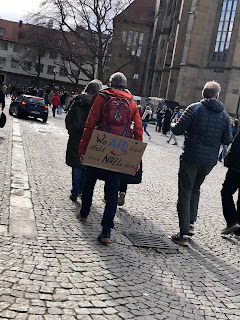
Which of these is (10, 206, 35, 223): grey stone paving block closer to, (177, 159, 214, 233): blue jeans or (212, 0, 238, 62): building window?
(177, 159, 214, 233): blue jeans

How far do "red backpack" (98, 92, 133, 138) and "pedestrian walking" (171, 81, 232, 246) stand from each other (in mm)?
793

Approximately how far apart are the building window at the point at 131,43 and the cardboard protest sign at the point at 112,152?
57268 mm

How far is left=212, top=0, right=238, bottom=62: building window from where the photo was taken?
129 ft

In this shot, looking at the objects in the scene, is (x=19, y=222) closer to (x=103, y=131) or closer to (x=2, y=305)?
(x=103, y=131)

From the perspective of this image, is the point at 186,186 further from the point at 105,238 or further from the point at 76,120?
the point at 76,120

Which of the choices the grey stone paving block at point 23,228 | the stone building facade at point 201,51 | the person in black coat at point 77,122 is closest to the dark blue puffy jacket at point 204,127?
the person in black coat at point 77,122

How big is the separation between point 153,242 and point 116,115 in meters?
1.66

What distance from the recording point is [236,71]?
38.5 metres

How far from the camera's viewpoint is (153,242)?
5488 millimetres

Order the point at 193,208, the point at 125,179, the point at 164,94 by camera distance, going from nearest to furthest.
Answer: the point at 125,179 → the point at 193,208 → the point at 164,94

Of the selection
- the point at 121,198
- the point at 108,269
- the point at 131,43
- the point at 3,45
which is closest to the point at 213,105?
the point at 121,198

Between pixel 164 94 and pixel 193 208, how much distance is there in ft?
151

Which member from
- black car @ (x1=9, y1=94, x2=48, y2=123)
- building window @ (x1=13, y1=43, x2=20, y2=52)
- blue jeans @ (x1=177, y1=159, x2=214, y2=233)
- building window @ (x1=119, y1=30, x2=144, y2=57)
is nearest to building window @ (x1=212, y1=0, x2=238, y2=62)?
building window @ (x1=119, y1=30, x2=144, y2=57)

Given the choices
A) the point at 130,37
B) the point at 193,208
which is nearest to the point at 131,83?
the point at 130,37
